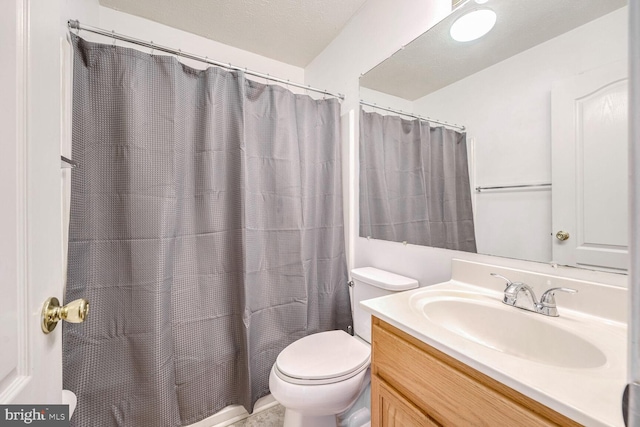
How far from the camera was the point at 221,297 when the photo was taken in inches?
53.8

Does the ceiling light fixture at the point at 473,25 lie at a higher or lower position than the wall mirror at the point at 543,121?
higher

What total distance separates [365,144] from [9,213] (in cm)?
148

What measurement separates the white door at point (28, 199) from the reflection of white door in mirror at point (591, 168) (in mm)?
1298

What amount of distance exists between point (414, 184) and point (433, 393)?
931 millimetres

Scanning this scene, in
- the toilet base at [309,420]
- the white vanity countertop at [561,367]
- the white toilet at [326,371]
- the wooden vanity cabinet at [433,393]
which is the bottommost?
the toilet base at [309,420]

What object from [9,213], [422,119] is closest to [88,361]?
[9,213]

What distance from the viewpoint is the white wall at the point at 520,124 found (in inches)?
29.0

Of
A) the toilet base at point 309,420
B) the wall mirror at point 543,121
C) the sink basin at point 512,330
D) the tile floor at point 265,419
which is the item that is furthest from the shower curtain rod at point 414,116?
the tile floor at point 265,419

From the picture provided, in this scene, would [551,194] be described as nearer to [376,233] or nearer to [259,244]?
[376,233]

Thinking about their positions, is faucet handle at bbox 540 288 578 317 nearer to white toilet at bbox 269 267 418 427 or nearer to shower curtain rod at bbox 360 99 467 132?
white toilet at bbox 269 267 418 427

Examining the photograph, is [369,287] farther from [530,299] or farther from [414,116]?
[414,116]

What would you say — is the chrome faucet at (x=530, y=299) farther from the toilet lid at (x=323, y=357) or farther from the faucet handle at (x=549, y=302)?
the toilet lid at (x=323, y=357)

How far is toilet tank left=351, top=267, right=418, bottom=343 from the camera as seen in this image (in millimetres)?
1164

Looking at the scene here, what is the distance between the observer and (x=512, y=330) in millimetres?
771
